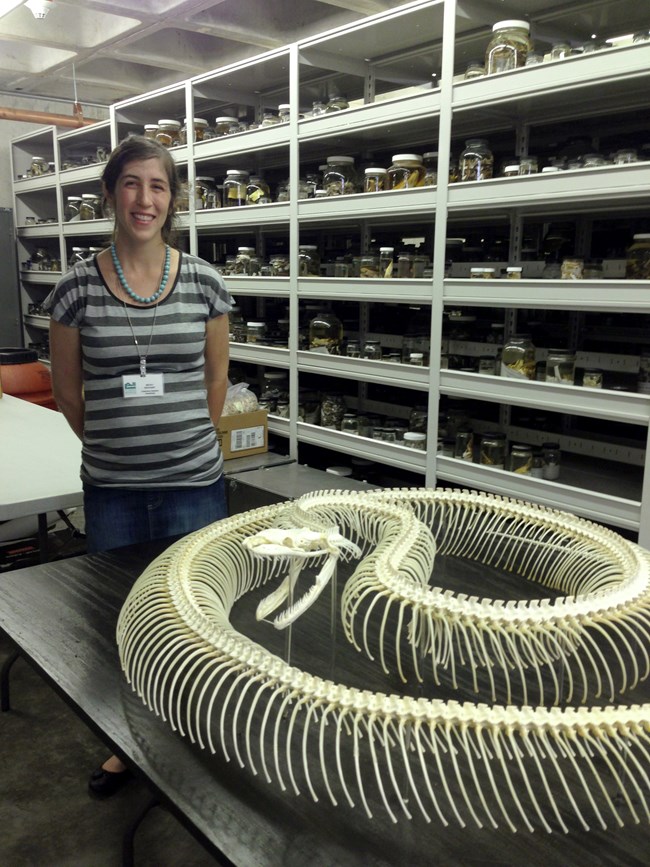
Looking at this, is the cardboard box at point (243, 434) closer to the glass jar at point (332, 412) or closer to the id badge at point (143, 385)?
the glass jar at point (332, 412)

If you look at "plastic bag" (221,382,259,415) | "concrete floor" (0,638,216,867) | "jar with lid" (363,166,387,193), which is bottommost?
"concrete floor" (0,638,216,867)

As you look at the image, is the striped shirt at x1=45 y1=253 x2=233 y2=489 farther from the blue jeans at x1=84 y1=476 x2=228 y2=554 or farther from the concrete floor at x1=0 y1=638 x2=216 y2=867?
the concrete floor at x1=0 y1=638 x2=216 y2=867

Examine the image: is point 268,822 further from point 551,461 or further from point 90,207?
point 90,207

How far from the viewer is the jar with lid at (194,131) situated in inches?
151

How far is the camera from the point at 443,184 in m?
2.59

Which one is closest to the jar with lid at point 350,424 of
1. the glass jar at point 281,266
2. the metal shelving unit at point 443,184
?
the metal shelving unit at point 443,184

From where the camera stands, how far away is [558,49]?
2338 mm

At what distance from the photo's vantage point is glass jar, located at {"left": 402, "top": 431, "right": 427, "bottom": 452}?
9.66 ft

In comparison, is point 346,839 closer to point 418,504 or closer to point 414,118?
point 418,504

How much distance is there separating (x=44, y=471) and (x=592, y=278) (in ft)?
6.20

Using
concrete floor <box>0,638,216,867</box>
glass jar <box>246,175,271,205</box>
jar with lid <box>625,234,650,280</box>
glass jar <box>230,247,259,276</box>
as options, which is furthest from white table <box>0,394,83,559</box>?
jar with lid <box>625,234,650,280</box>

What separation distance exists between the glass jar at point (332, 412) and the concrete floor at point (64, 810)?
1.77m

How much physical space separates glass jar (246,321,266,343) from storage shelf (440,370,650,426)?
4.47 feet

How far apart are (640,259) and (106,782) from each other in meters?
2.16
